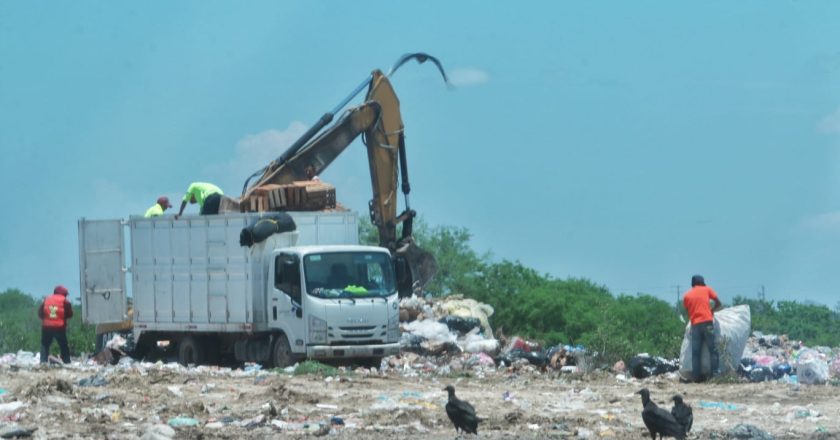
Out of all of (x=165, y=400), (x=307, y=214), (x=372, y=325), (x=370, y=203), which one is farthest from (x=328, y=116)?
(x=165, y=400)

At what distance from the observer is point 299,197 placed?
918 inches

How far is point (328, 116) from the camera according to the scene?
26625mm

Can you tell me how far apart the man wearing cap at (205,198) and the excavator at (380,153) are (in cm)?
205

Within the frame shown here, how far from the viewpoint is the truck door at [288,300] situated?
21344 millimetres

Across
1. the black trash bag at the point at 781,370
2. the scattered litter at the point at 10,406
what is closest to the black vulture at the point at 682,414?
the scattered litter at the point at 10,406

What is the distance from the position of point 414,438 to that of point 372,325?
8.54 metres

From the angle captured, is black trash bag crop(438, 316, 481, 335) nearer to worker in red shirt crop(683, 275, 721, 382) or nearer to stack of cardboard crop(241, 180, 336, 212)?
stack of cardboard crop(241, 180, 336, 212)

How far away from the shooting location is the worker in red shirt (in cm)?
1995

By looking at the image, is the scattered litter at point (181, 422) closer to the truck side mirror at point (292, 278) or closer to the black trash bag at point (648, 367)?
the truck side mirror at point (292, 278)

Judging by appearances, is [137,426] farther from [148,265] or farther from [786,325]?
[786,325]

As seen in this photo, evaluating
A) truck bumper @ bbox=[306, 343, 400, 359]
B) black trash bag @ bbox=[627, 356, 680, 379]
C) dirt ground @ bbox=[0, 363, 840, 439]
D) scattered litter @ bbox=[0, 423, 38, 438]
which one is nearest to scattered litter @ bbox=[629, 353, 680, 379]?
black trash bag @ bbox=[627, 356, 680, 379]

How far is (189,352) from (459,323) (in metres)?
5.96

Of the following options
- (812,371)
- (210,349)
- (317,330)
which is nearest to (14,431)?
(317,330)

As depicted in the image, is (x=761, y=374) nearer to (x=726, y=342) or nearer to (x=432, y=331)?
(x=726, y=342)
